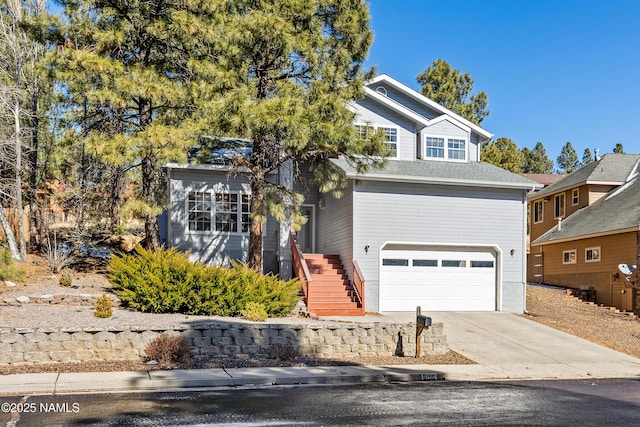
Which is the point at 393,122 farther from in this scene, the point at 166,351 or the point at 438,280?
the point at 166,351

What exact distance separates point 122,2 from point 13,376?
1200 cm

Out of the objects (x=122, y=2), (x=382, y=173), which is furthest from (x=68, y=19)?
(x=382, y=173)

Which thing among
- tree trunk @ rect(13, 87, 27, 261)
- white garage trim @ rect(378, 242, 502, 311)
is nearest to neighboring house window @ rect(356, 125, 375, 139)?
white garage trim @ rect(378, 242, 502, 311)

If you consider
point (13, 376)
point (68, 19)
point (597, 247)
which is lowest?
point (13, 376)

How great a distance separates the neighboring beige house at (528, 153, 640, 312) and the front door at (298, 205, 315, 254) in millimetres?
13134

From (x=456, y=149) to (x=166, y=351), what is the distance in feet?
50.5

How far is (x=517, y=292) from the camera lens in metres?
22.2

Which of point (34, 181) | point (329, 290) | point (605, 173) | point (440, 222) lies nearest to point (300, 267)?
point (329, 290)

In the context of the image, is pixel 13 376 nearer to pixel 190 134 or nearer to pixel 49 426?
pixel 49 426

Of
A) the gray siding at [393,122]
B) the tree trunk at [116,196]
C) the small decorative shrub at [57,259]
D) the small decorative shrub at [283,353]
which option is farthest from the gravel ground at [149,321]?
the gray siding at [393,122]

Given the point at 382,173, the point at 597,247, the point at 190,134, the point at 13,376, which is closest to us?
the point at 13,376

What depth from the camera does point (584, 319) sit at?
22.7m

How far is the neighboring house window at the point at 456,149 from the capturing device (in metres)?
24.4

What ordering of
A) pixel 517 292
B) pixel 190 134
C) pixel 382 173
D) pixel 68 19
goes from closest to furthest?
1. pixel 190 134
2. pixel 68 19
3. pixel 382 173
4. pixel 517 292
